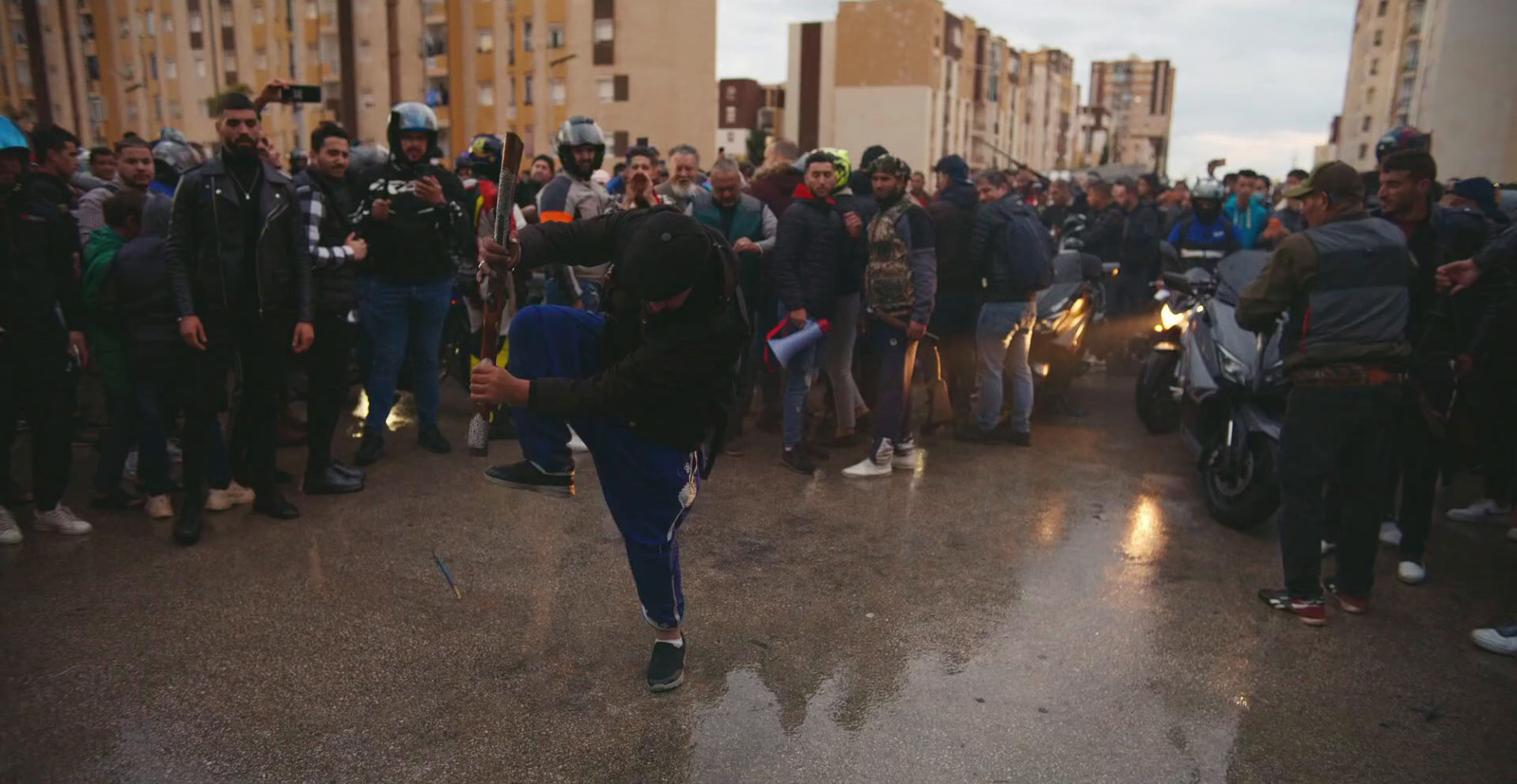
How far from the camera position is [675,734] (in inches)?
126

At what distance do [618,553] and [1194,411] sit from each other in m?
4.33

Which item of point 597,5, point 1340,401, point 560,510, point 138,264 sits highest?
point 597,5

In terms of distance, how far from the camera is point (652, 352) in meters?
3.04

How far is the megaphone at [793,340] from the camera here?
6.25 metres

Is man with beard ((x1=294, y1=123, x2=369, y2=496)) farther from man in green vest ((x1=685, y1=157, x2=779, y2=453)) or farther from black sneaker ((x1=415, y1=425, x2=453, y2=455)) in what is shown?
man in green vest ((x1=685, y1=157, x2=779, y2=453))

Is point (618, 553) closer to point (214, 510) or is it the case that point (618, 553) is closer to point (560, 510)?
point (560, 510)

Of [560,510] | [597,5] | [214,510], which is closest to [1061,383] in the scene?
[560,510]

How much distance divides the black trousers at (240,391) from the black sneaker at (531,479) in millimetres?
2557

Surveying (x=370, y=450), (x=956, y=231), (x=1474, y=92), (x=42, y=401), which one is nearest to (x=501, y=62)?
(x=1474, y=92)

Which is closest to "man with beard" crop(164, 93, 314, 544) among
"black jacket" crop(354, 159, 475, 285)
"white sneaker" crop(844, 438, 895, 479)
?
"black jacket" crop(354, 159, 475, 285)

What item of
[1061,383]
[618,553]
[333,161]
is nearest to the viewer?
[618,553]

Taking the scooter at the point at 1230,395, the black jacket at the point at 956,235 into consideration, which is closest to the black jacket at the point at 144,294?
the black jacket at the point at 956,235

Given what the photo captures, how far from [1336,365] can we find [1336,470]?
50 centimetres

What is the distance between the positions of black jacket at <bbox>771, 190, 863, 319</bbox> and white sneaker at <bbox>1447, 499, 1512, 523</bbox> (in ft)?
13.5
